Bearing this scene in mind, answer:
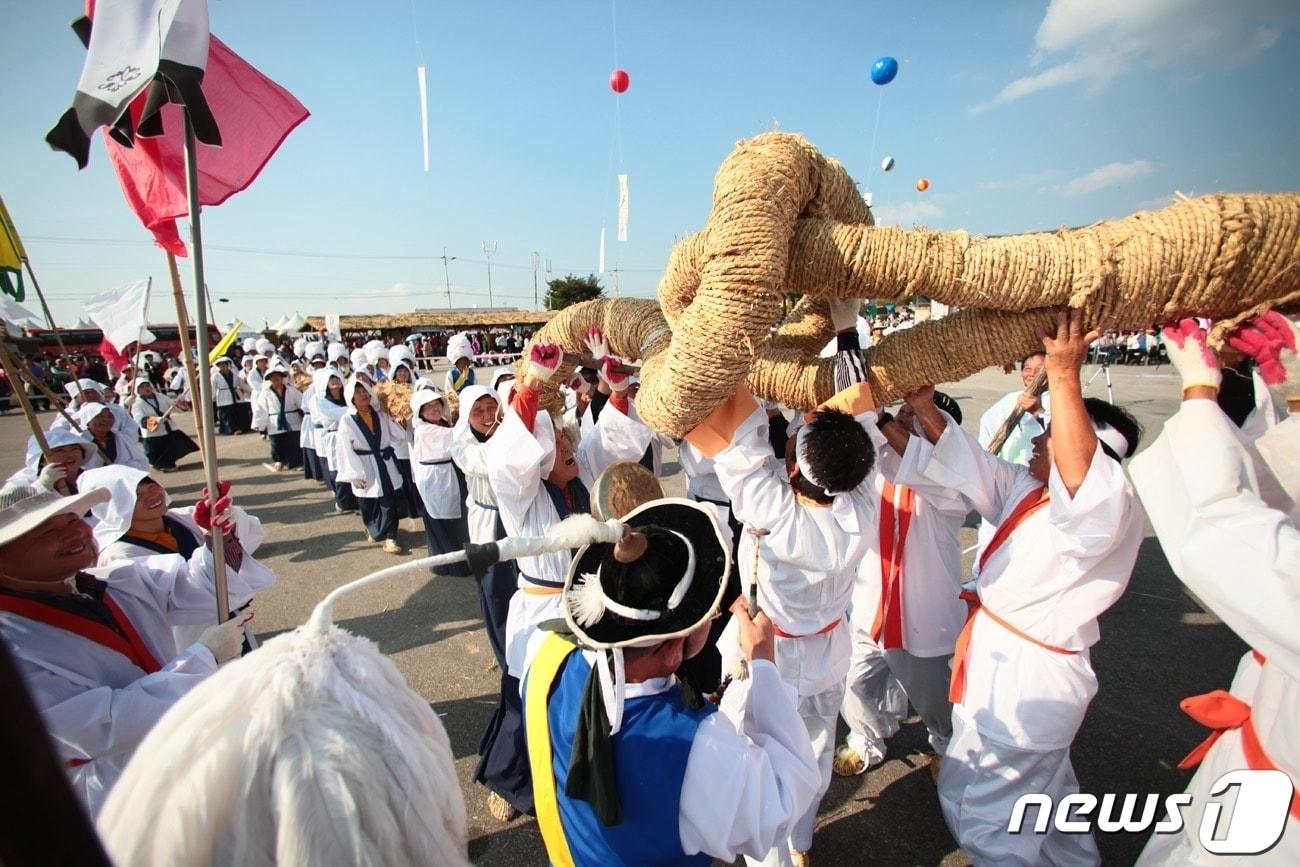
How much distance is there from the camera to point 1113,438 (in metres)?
2.47

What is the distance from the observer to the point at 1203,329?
1.49m

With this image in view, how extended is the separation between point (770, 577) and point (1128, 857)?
77.8 inches

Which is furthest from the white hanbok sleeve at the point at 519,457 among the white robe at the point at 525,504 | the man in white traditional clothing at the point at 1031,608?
the man in white traditional clothing at the point at 1031,608

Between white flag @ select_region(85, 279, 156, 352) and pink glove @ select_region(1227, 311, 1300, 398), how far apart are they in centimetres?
1000

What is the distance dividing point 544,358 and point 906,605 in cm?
220

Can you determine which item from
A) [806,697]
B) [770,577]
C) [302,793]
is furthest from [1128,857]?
[302,793]

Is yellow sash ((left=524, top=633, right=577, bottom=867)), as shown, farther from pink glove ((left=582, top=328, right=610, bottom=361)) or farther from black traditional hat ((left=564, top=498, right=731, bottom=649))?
pink glove ((left=582, top=328, right=610, bottom=361))

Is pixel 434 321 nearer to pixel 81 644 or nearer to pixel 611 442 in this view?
pixel 611 442

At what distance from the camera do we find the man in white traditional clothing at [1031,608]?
1.84 m

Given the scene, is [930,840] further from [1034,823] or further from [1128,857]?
[1128,857]

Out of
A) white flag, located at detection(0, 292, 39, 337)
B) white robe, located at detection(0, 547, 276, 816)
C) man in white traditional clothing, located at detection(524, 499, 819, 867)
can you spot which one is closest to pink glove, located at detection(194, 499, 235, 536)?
white robe, located at detection(0, 547, 276, 816)

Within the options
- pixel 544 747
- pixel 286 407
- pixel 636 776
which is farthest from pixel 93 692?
pixel 286 407

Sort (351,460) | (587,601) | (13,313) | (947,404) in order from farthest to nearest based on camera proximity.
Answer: (13,313)
(351,460)
(947,404)
(587,601)

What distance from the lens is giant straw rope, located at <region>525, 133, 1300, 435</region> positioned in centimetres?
130
